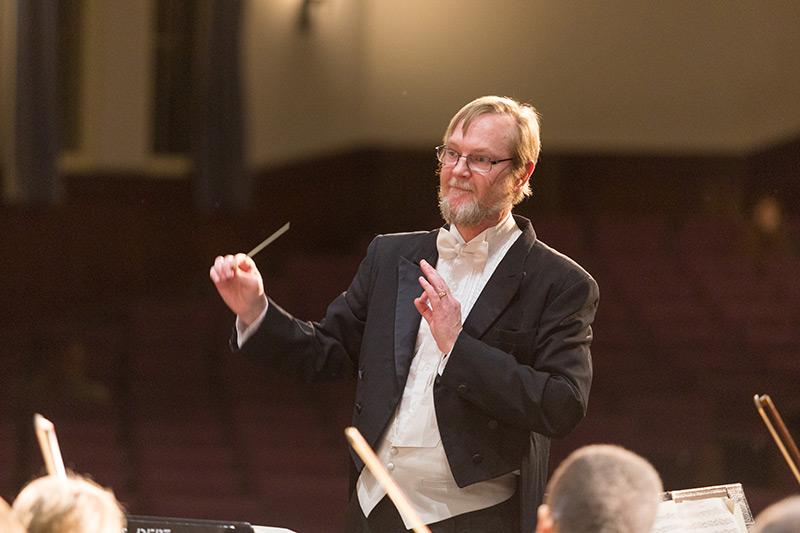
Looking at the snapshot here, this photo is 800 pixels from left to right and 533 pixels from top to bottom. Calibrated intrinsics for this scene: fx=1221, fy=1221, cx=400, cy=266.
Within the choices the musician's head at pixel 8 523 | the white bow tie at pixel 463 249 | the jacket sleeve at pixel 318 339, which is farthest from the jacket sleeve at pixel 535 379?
the musician's head at pixel 8 523

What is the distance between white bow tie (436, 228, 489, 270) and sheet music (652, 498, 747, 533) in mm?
542

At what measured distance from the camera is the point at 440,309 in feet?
6.73

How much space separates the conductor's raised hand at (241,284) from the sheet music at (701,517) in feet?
2.59

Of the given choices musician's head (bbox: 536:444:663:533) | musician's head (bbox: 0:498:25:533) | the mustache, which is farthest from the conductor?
musician's head (bbox: 0:498:25:533)

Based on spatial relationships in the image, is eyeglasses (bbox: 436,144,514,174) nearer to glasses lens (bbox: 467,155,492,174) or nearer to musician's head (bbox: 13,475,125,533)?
glasses lens (bbox: 467,155,492,174)

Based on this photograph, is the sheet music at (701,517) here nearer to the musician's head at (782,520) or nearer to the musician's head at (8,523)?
the musician's head at (782,520)

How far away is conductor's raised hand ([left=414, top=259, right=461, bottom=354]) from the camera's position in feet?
6.72

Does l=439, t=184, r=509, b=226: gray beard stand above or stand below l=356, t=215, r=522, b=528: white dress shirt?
above

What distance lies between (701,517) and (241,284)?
90 centimetres

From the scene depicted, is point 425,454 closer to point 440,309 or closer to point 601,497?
point 440,309

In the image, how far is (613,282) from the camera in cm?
658

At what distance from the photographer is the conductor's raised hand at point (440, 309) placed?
2.05 meters

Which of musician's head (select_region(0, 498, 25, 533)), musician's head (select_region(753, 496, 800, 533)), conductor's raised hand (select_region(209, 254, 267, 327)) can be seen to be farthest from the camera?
conductor's raised hand (select_region(209, 254, 267, 327))

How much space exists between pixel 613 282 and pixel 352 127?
1967 millimetres
